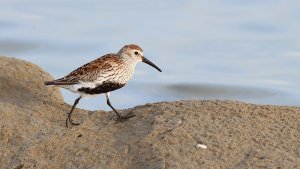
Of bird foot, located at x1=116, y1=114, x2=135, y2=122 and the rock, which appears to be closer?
the rock

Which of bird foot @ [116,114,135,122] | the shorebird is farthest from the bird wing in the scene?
bird foot @ [116,114,135,122]

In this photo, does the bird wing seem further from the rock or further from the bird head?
the rock

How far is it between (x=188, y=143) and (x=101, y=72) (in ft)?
6.15

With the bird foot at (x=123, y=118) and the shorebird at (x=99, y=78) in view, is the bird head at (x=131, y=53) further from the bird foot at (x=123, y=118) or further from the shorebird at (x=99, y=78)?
the bird foot at (x=123, y=118)

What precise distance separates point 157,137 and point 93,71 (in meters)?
1.65

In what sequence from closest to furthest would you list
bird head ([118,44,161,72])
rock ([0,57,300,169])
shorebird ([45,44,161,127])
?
rock ([0,57,300,169]) < shorebird ([45,44,161,127]) < bird head ([118,44,161,72])

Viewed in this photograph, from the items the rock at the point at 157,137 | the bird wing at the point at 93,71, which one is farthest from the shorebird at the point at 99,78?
the rock at the point at 157,137

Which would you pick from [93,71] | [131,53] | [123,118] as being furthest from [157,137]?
[131,53]

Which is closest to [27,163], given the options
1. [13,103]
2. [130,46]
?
[13,103]

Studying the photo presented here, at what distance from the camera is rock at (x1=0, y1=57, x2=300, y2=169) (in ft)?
24.8

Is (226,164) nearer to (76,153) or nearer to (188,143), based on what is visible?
(188,143)

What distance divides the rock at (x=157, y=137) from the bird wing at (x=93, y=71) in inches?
14.3

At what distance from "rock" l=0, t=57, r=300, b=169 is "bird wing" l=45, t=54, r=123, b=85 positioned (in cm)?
36

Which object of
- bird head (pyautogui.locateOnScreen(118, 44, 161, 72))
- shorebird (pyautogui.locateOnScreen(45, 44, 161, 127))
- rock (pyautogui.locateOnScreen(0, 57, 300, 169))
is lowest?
rock (pyautogui.locateOnScreen(0, 57, 300, 169))
